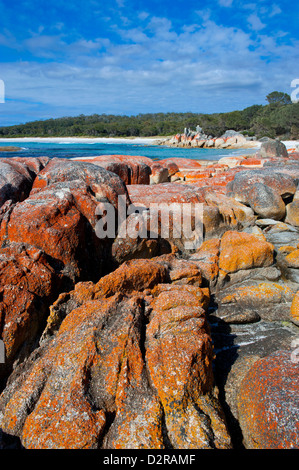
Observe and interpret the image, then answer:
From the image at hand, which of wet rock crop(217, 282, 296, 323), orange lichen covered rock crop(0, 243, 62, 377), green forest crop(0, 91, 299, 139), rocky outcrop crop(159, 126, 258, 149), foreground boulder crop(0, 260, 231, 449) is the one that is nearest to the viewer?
foreground boulder crop(0, 260, 231, 449)

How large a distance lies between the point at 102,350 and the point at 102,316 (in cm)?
40

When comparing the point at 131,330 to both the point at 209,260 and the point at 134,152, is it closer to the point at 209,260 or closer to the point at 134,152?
the point at 209,260

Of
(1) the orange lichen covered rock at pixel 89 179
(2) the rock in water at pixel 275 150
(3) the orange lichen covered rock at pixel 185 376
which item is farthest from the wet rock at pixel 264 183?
(2) the rock in water at pixel 275 150

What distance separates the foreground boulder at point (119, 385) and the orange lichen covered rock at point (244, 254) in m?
2.36

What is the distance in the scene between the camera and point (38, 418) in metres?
2.35

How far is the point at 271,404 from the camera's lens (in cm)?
247

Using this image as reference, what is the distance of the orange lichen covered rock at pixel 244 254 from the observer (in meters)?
5.38

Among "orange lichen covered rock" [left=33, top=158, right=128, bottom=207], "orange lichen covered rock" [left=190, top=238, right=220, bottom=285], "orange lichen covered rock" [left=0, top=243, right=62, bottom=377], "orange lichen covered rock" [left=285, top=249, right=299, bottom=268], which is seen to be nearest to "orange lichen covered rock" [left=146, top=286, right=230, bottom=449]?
"orange lichen covered rock" [left=0, top=243, right=62, bottom=377]
